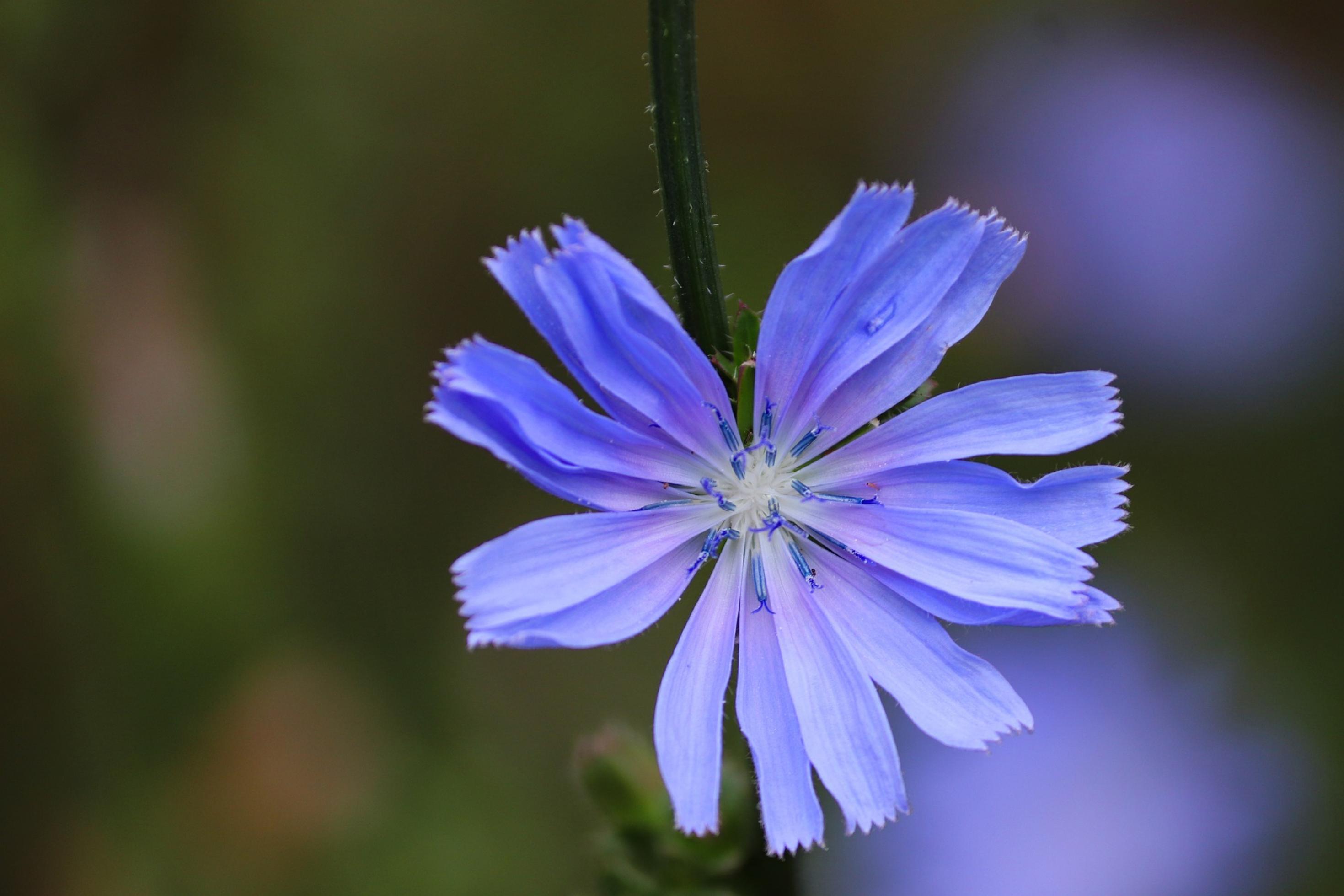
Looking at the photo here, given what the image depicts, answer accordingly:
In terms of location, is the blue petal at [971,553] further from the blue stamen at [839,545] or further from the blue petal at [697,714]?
the blue petal at [697,714]

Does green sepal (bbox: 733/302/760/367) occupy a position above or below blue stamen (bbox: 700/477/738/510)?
above

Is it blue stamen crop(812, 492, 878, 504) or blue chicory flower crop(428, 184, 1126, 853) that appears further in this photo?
blue stamen crop(812, 492, 878, 504)

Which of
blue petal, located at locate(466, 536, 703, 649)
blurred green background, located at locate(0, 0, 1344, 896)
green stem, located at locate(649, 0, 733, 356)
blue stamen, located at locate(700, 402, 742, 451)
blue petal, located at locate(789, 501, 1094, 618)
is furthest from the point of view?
blurred green background, located at locate(0, 0, 1344, 896)

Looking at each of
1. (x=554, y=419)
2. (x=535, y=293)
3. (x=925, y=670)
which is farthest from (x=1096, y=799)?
(x=535, y=293)

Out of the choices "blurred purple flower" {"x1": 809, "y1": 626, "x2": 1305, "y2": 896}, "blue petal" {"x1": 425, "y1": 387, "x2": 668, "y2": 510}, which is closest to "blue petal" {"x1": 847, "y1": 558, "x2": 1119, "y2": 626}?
"blue petal" {"x1": 425, "y1": 387, "x2": 668, "y2": 510}

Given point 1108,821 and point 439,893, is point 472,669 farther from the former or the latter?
point 1108,821

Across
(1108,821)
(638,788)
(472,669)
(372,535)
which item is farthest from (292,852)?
(1108,821)

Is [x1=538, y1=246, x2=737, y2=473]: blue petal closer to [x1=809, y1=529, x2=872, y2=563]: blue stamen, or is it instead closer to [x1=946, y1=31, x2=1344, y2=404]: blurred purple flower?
[x1=809, y1=529, x2=872, y2=563]: blue stamen

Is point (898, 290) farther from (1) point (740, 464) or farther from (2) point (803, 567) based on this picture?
(2) point (803, 567)

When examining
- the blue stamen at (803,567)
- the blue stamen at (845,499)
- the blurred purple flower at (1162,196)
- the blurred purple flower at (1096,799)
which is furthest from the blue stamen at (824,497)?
the blurred purple flower at (1162,196)
